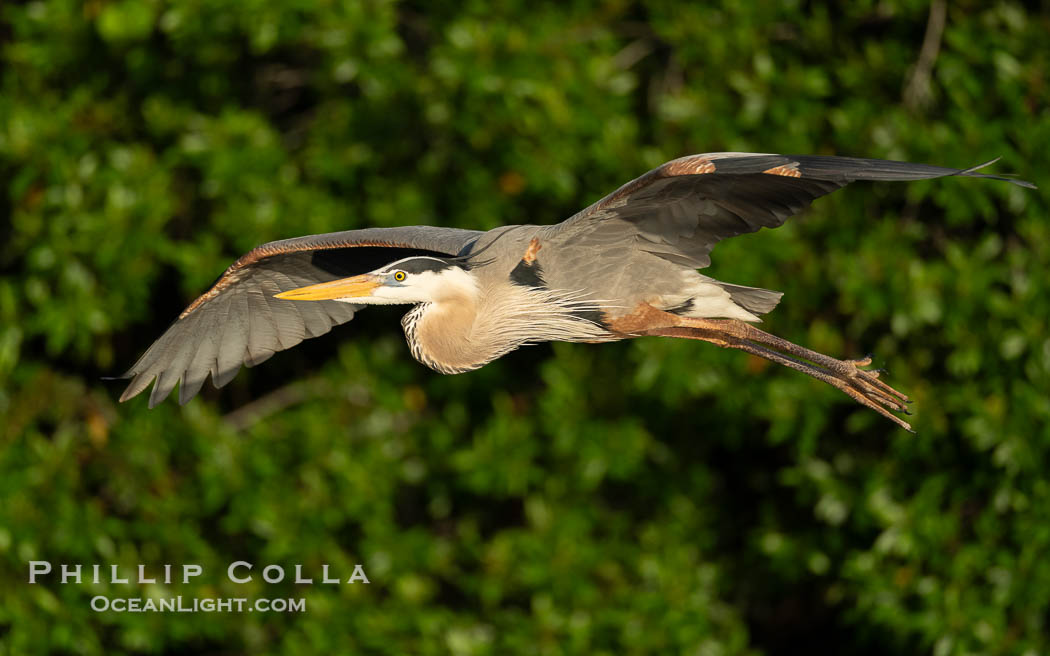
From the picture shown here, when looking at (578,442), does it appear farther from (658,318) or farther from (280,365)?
(658,318)

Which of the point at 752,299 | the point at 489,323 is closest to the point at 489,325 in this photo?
the point at 489,323

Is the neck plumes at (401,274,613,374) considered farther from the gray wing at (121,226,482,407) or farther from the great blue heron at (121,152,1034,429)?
the gray wing at (121,226,482,407)

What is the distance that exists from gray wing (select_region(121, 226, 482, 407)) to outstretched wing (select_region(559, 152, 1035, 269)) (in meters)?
0.91

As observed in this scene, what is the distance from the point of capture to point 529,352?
852 cm

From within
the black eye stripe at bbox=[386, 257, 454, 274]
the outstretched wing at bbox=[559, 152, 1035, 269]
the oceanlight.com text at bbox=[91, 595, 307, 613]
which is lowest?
the oceanlight.com text at bbox=[91, 595, 307, 613]

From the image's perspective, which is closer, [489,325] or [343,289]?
[489,325]

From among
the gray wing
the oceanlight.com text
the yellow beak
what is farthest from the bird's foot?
the oceanlight.com text

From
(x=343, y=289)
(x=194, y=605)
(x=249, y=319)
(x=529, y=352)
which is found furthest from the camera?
(x=529, y=352)

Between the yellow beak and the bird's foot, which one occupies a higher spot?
the yellow beak

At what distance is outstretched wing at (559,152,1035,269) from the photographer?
11.1 feet

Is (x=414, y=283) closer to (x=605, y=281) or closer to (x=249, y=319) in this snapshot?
(x=605, y=281)

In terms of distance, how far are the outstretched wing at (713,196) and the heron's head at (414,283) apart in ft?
1.07

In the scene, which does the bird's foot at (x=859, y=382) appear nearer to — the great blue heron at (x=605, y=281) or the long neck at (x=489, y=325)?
the great blue heron at (x=605, y=281)

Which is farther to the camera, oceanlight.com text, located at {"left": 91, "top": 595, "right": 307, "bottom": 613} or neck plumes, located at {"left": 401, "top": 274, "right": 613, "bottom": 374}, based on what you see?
oceanlight.com text, located at {"left": 91, "top": 595, "right": 307, "bottom": 613}
